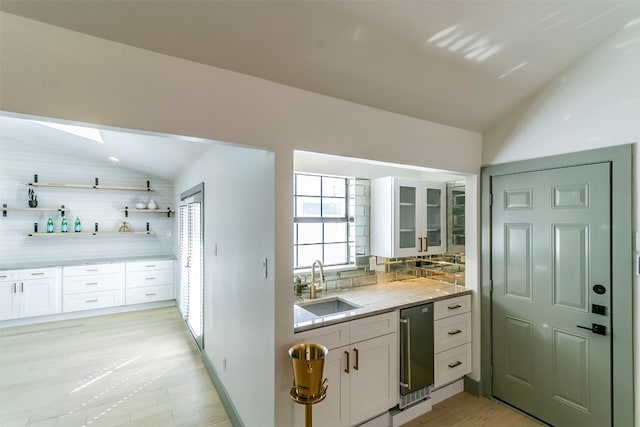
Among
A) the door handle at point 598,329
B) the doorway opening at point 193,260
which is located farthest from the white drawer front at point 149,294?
the door handle at point 598,329

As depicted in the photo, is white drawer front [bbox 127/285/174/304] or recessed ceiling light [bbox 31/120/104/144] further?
white drawer front [bbox 127/285/174/304]

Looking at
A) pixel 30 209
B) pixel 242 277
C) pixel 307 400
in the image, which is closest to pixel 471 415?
pixel 307 400

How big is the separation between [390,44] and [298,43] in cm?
55

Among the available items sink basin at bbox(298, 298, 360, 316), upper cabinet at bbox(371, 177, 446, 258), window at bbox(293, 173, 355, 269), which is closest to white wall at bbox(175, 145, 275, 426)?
sink basin at bbox(298, 298, 360, 316)

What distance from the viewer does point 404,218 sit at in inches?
118

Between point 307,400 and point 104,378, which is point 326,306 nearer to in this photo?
point 307,400

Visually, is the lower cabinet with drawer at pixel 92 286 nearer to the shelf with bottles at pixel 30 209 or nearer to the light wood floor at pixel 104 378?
the light wood floor at pixel 104 378

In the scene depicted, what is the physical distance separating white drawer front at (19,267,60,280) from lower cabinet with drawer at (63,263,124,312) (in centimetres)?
14

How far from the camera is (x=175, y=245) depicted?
18.9 feet

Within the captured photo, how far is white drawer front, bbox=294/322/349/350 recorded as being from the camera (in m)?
1.80

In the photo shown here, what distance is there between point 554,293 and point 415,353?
1199 mm

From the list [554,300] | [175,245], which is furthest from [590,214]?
[175,245]

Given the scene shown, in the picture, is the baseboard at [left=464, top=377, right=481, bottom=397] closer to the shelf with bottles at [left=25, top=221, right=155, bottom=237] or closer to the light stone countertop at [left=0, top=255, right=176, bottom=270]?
the light stone countertop at [left=0, top=255, right=176, bottom=270]

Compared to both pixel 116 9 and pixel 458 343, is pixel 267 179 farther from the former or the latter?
pixel 458 343
